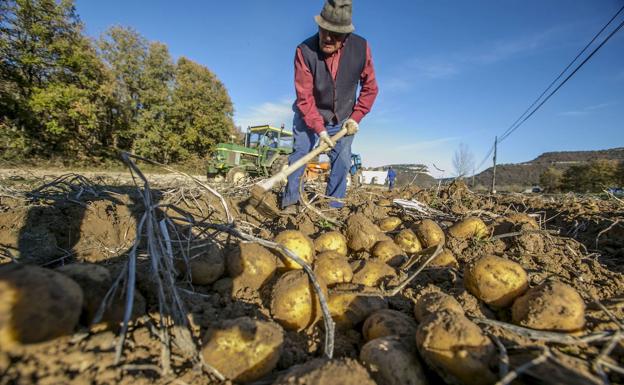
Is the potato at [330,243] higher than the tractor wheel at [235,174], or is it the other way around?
the tractor wheel at [235,174]

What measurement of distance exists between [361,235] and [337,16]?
216 centimetres

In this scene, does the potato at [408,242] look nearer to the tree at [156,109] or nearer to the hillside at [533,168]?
the tree at [156,109]

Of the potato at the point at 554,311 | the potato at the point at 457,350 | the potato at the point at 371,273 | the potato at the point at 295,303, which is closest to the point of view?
the potato at the point at 457,350

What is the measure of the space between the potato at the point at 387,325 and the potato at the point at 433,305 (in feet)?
0.18

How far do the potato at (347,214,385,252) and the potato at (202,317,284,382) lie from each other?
1.20 metres

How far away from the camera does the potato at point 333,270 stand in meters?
1.60

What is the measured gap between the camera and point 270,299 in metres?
1.40

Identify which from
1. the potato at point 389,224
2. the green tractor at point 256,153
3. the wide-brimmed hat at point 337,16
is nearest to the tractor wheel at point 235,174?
the green tractor at point 256,153

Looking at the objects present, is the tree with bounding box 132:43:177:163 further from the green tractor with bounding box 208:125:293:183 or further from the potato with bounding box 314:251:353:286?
the potato with bounding box 314:251:353:286

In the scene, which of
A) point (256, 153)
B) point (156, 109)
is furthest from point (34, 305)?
point (156, 109)

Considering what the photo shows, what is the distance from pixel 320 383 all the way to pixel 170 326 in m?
0.60

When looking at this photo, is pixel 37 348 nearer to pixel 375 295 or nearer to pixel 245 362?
pixel 245 362

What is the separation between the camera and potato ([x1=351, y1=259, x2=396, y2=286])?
5.45 feet

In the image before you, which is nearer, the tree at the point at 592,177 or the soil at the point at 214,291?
the soil at the point at 214,291
